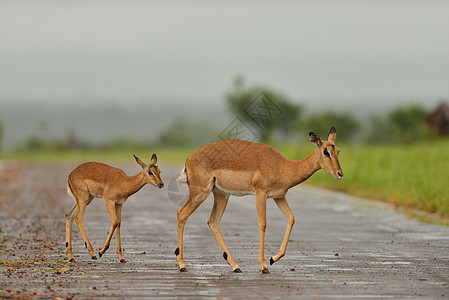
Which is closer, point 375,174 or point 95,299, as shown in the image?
point 95,299

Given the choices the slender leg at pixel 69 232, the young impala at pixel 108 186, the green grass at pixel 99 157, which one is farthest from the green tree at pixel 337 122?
the young impala at pixel 108 186

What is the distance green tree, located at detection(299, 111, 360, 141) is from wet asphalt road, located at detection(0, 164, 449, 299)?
63.4 metres

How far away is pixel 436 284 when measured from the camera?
11352mm

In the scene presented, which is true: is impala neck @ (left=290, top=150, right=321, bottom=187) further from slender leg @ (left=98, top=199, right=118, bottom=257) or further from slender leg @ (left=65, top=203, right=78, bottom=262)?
slender leg @ (left=65, top=203, right=78, bottom=262)

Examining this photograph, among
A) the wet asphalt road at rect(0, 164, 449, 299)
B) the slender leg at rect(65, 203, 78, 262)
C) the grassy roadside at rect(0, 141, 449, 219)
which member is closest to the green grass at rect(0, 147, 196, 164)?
the grassy roadside at rect(0, 141, 449, 219)

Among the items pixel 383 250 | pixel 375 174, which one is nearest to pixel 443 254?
pixel 383 250

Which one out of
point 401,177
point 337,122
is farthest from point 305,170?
point 337,122

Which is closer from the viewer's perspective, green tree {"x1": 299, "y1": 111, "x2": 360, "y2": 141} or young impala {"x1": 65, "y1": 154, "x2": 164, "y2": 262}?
young impala {"x1": 65, "y1": 154, "x2": 164, "y2": 262}

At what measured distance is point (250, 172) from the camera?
41.2ft

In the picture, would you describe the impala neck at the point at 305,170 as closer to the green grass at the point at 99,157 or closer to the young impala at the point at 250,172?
the young impala at the point at 250,172

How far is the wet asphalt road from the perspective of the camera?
1073cm

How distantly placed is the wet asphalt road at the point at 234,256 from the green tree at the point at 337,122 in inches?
2495

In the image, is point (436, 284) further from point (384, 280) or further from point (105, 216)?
point (105, 216)

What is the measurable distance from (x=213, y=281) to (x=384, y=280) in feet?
7.86
